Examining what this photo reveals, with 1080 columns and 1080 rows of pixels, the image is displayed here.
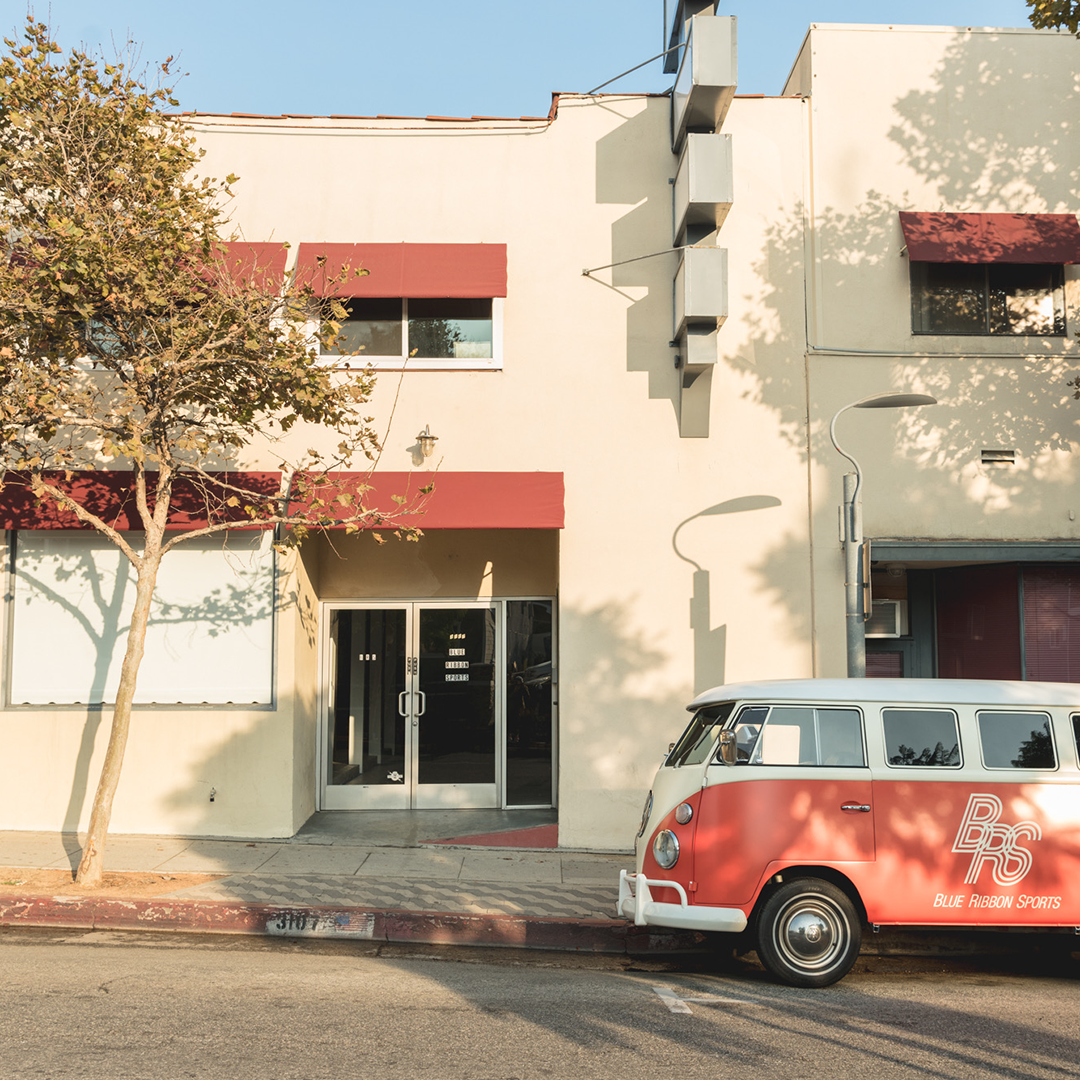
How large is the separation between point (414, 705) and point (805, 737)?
6.45m

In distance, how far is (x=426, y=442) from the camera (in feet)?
35.8

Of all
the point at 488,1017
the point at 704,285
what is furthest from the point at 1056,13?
the point at 488,1017

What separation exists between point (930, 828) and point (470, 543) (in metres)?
7.05

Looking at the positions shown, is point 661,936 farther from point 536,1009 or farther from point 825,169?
point 825,169

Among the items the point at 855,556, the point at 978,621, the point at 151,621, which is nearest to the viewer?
the point at 855,556

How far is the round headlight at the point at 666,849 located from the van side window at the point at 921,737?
5.29 feet

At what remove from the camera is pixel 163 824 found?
34.9 feet

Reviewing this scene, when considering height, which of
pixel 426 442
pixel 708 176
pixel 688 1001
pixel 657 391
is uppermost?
pixel 708 176

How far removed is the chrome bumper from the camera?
665 cm

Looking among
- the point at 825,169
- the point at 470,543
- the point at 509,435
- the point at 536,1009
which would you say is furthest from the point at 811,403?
the point at 536,1009

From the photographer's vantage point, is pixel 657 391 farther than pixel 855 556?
Yes

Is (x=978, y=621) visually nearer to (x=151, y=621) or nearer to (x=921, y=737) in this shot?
(x=921, y=737)

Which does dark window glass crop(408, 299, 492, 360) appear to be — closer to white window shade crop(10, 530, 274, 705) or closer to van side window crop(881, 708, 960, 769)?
white window shade crop(10, 530, 274, 705)

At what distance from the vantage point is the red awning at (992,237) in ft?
36.1
